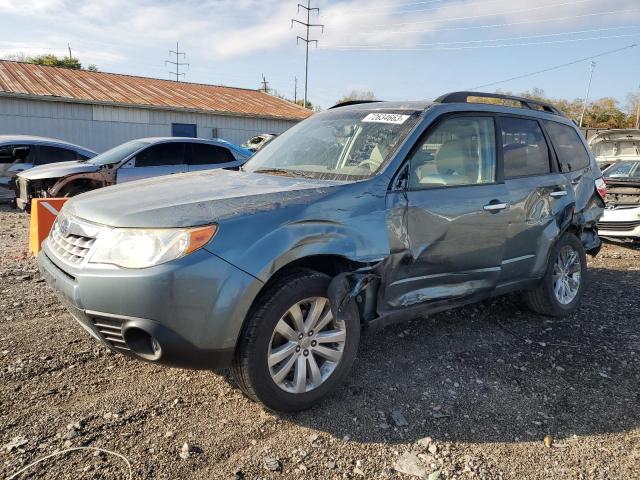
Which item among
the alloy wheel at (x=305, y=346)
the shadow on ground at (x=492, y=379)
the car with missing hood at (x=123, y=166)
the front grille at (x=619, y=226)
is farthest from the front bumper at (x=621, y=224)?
the alloy wheel at (x=305, y=346)

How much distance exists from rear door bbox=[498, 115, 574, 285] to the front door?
Result: 146 mm

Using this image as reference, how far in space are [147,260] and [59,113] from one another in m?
20.7

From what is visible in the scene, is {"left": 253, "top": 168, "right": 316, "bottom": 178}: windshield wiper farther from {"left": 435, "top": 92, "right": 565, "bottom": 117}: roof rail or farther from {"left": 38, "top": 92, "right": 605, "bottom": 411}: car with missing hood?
{"left": 435, "top": 92, "right": 565, "bottom": 117}: roof rail

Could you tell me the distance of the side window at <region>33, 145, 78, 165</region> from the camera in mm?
11086

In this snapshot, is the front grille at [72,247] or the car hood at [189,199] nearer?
the car hood at [189,199]

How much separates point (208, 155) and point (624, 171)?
7.76 meters

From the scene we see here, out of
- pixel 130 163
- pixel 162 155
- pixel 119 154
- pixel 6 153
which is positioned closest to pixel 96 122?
pixel 6 153

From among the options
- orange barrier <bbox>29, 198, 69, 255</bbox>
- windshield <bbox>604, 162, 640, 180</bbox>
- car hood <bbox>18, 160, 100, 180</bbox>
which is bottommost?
orange barrier <bbox>29, 198, 69, 255</bbox>

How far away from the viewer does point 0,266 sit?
19.4 ft

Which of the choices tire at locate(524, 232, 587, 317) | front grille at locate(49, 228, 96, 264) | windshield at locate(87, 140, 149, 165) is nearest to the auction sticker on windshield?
tire at locate(524, 232, 587, 317)

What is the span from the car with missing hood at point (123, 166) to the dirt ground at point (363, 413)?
5.18 metres

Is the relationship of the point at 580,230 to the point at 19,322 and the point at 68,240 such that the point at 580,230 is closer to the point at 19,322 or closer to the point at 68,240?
the point at 68,240

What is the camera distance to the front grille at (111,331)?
258 centimetres

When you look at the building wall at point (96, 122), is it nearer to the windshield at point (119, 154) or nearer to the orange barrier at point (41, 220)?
the windshield at point (119, 154)
